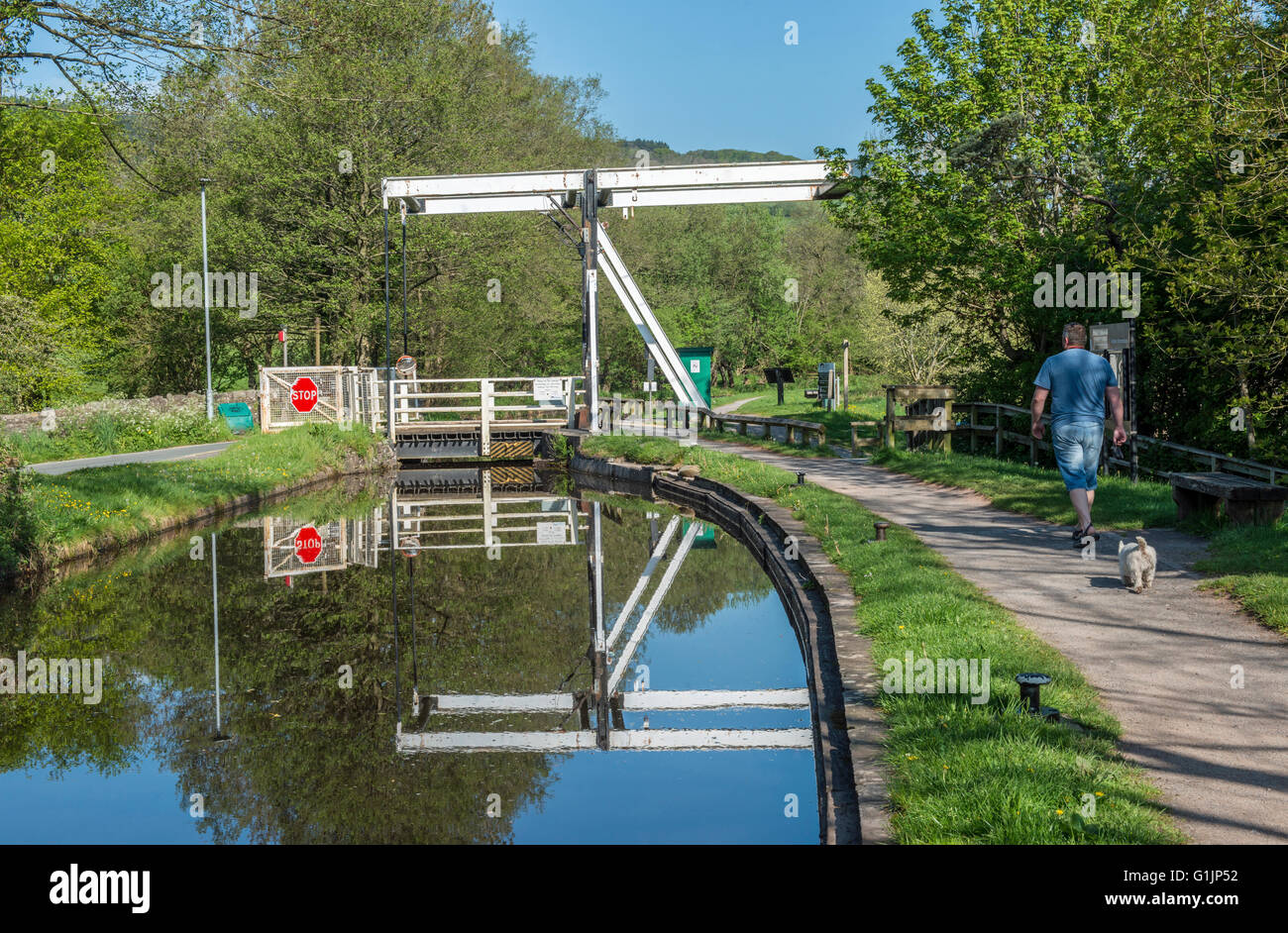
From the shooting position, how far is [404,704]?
295 inches

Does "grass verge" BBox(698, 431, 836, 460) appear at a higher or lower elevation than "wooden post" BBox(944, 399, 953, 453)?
lower

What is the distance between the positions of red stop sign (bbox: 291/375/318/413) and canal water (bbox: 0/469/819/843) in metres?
12.3

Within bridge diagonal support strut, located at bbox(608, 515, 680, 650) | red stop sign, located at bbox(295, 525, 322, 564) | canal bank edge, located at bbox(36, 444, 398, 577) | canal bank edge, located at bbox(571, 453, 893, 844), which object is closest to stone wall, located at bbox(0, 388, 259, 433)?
canal bank edge, located at bbox(36, 444, 398, 577)

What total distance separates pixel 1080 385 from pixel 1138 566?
1955 millimetres

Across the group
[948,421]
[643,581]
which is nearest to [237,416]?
[948,421]

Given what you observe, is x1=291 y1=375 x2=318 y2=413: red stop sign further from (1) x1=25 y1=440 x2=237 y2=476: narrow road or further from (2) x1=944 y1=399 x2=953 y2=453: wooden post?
(2) x1=944 y1=399 x2=953 y2=453: wooden post

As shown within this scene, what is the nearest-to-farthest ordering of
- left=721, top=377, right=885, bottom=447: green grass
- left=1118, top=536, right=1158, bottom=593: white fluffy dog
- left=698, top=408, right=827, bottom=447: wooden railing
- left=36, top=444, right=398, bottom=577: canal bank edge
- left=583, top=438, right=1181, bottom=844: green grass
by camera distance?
1. left=583, top=438, right=1181, bottom=844: green grass
2. left=1118, top=536, right=1158, bottom=593: white fluffy dog
3. left=36, top=444, right=398, bottom=577: canal bank edge
4. left=698, top=408, right=827, bottom=447: wooden railing
5. left=721, top=377, right=885, bottom=447: green grass

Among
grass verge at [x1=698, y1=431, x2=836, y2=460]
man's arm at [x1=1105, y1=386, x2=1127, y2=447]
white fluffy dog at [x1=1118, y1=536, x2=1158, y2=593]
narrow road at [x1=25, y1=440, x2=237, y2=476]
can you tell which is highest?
man's arm at [x1=1105, y1=386, x2=1127, y2=447]

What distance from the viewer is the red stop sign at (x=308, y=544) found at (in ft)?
44.3

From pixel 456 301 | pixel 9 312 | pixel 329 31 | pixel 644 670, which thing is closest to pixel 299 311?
pixel 456 301

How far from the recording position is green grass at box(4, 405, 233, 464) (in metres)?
24.6

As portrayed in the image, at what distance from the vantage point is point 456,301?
34.7 meters

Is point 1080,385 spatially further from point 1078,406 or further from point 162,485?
point 162,485

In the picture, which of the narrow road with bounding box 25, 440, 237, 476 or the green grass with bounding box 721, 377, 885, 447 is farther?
the green grass with bounding box 721, 377, 885, 447
